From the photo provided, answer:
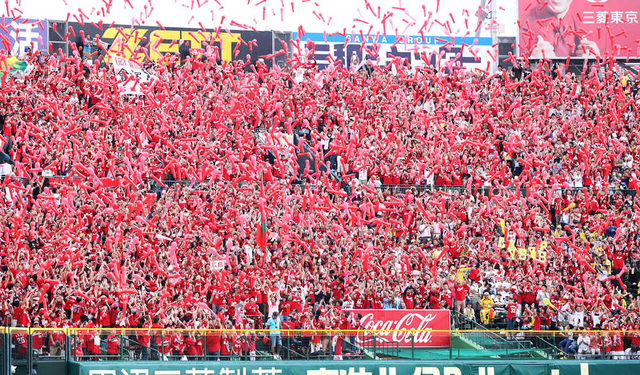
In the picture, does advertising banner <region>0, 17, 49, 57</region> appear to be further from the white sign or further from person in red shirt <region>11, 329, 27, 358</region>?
person in red shirt <region>11, 329, 27, 358</region>

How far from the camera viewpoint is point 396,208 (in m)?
27.6

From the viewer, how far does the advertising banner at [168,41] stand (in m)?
34.9

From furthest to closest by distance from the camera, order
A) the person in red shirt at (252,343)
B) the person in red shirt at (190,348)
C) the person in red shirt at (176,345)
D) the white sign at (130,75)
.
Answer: the white sign at (130,75) → the person in red shirt at (252,343) → the person in red shirt at (190,348) → the person in red shirt at (176,345)

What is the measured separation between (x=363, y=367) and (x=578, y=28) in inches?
966

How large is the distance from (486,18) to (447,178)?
40.8ft

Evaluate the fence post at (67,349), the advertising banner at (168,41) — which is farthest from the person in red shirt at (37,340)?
the advertising banner at (168,41)

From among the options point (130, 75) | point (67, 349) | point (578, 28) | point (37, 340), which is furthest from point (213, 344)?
point (578, 28)

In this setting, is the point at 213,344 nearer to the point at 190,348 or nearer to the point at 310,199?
the point at 190,348

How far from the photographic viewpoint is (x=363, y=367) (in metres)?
18.9

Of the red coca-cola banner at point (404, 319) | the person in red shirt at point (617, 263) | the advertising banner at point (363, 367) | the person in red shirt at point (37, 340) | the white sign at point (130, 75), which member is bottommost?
the advertising banner at point (363, 367)

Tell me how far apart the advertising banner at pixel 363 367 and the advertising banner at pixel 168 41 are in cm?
1765

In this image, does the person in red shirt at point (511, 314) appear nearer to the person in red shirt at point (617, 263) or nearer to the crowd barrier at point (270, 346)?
the crowd barrier at point (270, 346)

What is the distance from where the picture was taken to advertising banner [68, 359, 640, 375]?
17.6 meters

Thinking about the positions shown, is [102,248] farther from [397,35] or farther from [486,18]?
[486,18]
